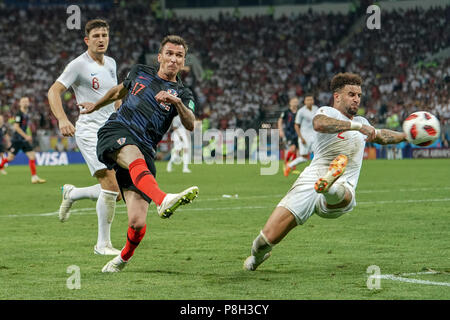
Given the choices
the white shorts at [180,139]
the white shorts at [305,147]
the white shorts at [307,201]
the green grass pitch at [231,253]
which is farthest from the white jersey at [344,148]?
the white shorts at [180,139]

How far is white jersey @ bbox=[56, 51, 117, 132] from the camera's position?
332 inches

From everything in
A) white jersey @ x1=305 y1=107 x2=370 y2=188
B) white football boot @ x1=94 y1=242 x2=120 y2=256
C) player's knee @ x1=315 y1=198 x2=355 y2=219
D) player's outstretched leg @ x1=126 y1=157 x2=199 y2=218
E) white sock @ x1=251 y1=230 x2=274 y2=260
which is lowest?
white football boot @ x1=94 y1=242 x2=120 y2=256

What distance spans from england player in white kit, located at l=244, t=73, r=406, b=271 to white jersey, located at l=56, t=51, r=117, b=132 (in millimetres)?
2691

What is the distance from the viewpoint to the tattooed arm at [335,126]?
21.8 ft

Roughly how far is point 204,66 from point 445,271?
37.8 meters

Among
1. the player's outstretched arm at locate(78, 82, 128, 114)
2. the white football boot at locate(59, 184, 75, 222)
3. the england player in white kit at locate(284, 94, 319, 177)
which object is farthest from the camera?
the england player in white kit at locate(284, 94, 319, 177)

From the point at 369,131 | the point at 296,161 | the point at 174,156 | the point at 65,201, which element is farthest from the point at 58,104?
the point at 174,156

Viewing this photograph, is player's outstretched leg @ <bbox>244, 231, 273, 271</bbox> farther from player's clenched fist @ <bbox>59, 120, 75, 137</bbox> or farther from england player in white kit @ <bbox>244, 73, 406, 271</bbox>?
player's clenched fist @ <bbox>59, 120, 75, 137</bbox>

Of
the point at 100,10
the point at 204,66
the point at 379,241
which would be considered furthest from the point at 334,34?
the point at 379,241

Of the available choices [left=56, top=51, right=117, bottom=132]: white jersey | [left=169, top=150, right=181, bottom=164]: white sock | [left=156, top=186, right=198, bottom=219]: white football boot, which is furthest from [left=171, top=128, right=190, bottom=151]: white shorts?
[left=156, top=186, right=198, bottom=219]: white football boot

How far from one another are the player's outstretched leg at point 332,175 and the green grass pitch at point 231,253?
754 mm

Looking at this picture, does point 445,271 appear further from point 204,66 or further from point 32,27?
point 32,27
